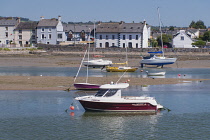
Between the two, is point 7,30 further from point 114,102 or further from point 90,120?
point 90,120

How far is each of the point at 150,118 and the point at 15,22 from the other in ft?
288

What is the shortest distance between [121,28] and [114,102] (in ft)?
247

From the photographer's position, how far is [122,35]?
345 ft

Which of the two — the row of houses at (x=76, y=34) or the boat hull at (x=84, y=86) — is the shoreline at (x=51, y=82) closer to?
the boat hull at (x=84, y=86)

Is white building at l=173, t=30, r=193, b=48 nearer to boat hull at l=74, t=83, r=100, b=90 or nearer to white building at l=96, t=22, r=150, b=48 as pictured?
white building at l=96, t=22, r=150, b=48

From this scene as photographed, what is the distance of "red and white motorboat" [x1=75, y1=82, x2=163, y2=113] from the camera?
3177 cm

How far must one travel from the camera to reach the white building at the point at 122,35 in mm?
104688

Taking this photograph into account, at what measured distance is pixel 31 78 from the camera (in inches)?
2029

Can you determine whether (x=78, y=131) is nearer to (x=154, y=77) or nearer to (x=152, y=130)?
(x=152, y=130)

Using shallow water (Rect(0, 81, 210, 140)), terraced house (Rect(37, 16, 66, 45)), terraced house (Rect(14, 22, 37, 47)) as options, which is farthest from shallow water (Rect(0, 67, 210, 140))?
terraced house (Rect(14, 22, 37, 47))

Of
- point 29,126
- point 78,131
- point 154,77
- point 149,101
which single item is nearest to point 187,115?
point 149,101

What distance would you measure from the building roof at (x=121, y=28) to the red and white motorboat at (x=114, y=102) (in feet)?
239

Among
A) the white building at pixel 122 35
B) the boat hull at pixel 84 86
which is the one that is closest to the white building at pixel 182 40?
the white building at pixel 122 35

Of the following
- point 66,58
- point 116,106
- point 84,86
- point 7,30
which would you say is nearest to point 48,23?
point 7,30
